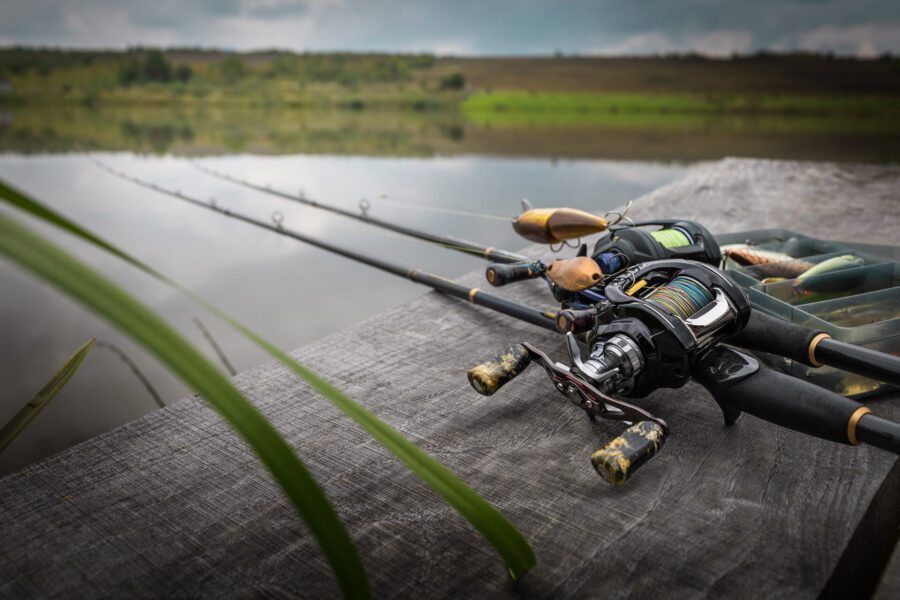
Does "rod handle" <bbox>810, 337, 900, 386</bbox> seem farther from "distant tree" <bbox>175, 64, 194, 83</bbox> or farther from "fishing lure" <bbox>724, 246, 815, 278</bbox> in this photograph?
"distant tree" <bbox>175, 64, 194, 83</bbox>

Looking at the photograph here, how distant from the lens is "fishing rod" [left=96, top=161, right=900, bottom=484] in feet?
2.43

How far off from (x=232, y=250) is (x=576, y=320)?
220cm

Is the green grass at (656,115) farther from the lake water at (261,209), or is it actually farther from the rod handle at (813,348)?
the rod handle at (813,348)

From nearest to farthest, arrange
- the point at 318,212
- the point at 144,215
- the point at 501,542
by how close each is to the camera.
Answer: the point at 501,542 < the point at 318,212 < the point at 144,215

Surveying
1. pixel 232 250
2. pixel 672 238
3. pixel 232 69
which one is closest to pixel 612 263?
pixel 672 238

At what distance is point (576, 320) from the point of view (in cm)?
102

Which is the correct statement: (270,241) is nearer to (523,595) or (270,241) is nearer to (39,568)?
(39,568)

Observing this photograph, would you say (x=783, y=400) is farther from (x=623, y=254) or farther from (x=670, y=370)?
(x=623, y=254)

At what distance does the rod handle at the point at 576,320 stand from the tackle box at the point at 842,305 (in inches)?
13.8

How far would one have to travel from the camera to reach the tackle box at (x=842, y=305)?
1038 mm

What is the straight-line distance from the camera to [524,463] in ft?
2.96

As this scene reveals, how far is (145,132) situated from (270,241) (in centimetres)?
516

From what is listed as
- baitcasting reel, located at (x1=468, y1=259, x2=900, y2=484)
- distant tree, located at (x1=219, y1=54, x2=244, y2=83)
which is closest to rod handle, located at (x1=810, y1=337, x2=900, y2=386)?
baitcasting reel, located at (x1=468, y1=259, x2=900, y2=484)

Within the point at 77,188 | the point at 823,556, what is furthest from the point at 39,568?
the point at 77,188
